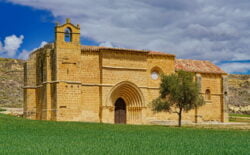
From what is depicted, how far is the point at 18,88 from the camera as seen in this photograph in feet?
205

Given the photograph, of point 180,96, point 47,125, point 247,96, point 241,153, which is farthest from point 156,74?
point 247,96

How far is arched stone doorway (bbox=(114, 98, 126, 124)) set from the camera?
41094 millimetres

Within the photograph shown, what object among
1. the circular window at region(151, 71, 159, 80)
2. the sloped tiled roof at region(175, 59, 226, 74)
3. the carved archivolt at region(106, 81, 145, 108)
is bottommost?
the carved archivolt at region(106, 81, 145, 108)

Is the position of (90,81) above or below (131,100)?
above

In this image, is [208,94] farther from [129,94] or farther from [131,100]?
[129,94]

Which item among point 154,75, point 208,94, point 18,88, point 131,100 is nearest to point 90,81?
point 131,100

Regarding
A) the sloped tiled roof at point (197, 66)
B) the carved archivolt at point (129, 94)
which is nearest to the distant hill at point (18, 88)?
the sloped tiled roof at point (197, 66)

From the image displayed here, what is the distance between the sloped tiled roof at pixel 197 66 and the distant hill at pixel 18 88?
21467 millimetres

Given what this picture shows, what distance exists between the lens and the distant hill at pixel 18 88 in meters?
59.7

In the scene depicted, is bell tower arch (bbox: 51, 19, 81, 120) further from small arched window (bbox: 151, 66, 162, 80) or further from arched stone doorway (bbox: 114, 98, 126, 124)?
small arched window (bbox: 151, 66, 162, 80)

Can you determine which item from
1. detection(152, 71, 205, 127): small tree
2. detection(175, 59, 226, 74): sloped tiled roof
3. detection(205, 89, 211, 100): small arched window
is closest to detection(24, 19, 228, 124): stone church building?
detection(175, 59, 226, 74): sloped tiled roof

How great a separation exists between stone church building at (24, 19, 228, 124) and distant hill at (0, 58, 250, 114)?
20558 millimetres

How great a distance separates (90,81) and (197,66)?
48.7 feet

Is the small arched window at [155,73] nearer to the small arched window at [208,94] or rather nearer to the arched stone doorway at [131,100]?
the arched stone doorway at [131,100]
